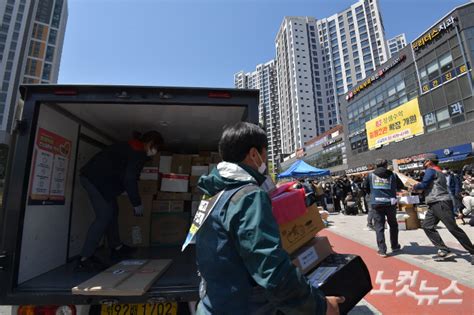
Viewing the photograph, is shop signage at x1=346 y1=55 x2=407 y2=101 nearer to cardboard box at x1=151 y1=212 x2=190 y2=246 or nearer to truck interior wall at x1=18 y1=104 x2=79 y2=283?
cardboard box at x1=151 y1=212 x2=190 y2=246

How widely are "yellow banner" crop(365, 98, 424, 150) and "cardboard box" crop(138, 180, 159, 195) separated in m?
31.9

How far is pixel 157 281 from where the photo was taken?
215 cm

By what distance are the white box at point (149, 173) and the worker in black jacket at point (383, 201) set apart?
4090 millimetres

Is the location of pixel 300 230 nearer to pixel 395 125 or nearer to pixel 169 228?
pixel 169 228

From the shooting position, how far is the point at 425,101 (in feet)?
87.8

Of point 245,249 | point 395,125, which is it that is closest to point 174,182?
point 245,249

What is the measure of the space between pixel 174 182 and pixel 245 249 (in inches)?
127

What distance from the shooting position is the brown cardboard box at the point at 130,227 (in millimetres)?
3676

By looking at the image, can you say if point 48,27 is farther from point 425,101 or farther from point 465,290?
point 465,290

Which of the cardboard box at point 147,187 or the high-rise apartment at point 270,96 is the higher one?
the high-rise apartment at point 270,96

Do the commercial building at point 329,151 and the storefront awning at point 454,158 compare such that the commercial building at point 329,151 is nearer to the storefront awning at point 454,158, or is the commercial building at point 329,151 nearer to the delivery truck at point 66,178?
the storefront awning at point 454,158

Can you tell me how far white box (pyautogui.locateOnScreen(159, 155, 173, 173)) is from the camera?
13.3ft

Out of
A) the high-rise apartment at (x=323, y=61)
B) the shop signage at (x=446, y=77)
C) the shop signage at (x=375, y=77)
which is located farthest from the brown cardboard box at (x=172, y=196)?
the high-rise apartment at (x=323, y=61)

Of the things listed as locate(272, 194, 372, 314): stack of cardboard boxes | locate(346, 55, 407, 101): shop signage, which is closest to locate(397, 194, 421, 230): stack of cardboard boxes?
locate(272, 194, 372, 314): stack of cardboard boxes
